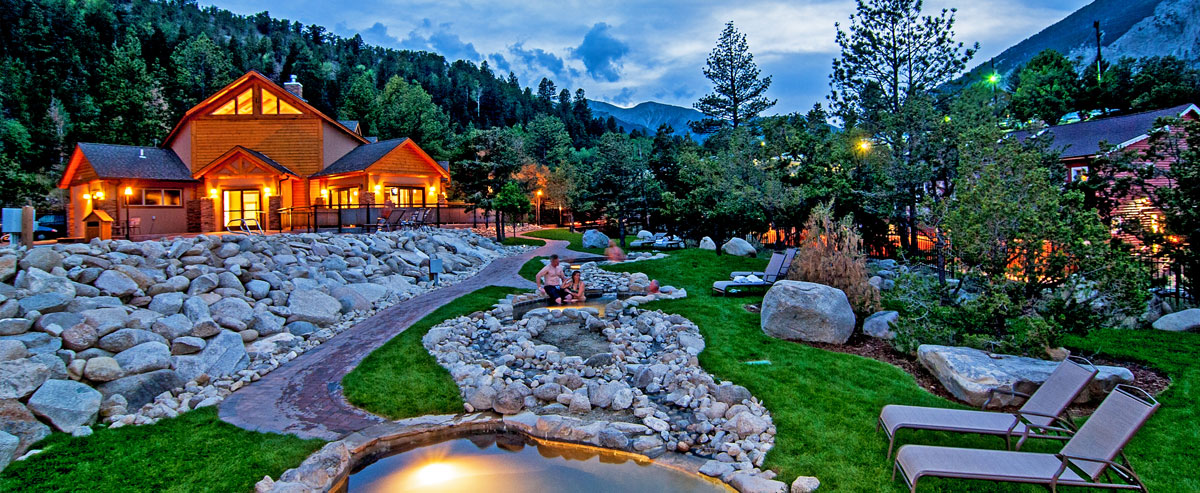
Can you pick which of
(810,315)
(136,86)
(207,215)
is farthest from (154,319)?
(136,86)

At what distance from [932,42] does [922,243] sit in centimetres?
745

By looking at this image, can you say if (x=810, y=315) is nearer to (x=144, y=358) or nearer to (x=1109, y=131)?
(x=144, y=358)

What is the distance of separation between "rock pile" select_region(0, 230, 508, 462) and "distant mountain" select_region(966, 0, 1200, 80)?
33.1 metres

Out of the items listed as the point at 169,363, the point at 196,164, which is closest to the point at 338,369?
the point at 169,363

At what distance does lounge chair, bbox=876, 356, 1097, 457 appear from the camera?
4574 mm

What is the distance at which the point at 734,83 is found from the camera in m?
37.1

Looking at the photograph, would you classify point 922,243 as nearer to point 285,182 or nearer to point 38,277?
point 38,277

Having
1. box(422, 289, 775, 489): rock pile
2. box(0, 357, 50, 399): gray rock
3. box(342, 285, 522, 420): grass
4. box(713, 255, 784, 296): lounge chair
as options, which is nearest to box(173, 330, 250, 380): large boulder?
box(0, 357, 50, 399): gray rock

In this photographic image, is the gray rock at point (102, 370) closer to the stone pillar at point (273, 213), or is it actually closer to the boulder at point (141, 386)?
the boulder at point (141, 386)

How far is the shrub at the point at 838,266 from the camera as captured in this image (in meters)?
9.10

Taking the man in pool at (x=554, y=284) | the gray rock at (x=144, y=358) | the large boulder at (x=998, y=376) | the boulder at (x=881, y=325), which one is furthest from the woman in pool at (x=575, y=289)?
the large boulder at (x=998, y=376)

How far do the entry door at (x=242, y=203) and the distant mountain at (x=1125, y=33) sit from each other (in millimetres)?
36361

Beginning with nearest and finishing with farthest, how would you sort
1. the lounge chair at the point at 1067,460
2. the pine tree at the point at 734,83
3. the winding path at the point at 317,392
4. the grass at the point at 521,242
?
the lounge chair at the point at 1067,460 → the winding path at the point at 317,392 → the grass at the point at 521,242 → the pine tree at the point at 734,83

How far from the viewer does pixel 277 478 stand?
15.6 feet
